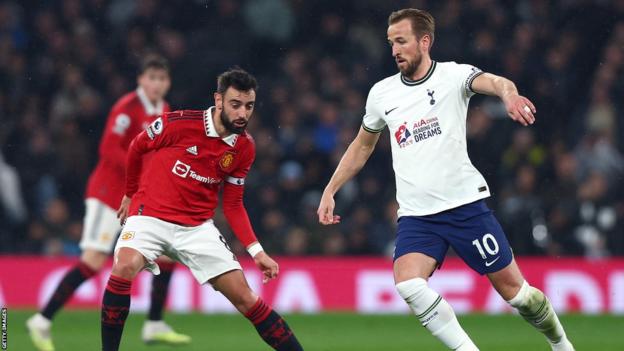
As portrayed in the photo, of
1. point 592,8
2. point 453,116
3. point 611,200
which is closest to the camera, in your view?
point 453,116

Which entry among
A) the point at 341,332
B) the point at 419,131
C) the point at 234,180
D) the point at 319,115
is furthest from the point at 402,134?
the point at 319,115

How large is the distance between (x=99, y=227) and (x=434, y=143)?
3.74 meters

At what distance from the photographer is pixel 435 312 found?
652 centimetres

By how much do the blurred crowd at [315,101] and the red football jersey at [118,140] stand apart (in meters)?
4.10

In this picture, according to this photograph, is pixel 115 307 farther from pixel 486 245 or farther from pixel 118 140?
pixel 118 140

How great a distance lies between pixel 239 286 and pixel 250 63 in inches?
346

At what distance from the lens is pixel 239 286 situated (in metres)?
6.92

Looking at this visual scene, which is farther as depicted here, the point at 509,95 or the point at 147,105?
the point at 147,105

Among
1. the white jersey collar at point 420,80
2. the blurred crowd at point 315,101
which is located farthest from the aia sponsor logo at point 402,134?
the blurred crowd at point 315,101

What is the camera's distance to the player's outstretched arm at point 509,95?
593 cm

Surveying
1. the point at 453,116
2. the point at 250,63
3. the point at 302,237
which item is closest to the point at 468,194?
the point at 453,116

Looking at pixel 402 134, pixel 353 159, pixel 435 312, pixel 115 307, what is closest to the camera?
pixel 435 312

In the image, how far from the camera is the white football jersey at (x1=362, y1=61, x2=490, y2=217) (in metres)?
6.70

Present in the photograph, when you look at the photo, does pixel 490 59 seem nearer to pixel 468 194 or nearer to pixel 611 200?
pixel 611 200
